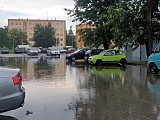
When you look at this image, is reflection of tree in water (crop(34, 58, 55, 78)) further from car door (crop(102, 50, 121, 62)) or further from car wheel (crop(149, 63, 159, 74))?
car wheel (crop(149, 63, 159, 74))

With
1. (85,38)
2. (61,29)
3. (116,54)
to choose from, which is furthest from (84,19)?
(61,29)

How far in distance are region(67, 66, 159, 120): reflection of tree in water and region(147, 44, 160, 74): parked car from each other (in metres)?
6.32

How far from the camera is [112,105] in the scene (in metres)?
8.66

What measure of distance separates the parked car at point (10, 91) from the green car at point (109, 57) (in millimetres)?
21022

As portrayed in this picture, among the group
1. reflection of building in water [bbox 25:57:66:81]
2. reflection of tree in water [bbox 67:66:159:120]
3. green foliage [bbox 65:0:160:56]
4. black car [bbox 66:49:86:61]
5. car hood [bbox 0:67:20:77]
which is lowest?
reflection of tree in water [bbox 67:66:159:120]

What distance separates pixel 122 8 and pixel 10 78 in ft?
68.5

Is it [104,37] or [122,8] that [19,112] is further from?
[104,37]

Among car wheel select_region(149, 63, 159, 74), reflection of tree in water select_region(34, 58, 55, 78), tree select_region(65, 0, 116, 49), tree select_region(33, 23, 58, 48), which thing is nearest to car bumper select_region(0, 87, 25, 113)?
reflection of tree in water select_region(34, 58, 55, 78)

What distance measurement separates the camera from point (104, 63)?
91.4ft

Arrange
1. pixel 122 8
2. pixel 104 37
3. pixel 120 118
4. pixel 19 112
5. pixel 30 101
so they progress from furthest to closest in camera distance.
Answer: pixel 104 37 < pixel 122 8 < pixel 30 101 < pixel 19 112 < pixel 120 118

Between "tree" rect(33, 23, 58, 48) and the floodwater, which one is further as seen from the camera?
"tree" rect(33, 23, 58, 48)

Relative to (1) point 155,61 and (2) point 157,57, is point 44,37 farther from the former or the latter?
(2) point 157,57

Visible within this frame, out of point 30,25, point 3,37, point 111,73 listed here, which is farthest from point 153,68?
point 30,25

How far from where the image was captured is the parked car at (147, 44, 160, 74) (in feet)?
58.0
